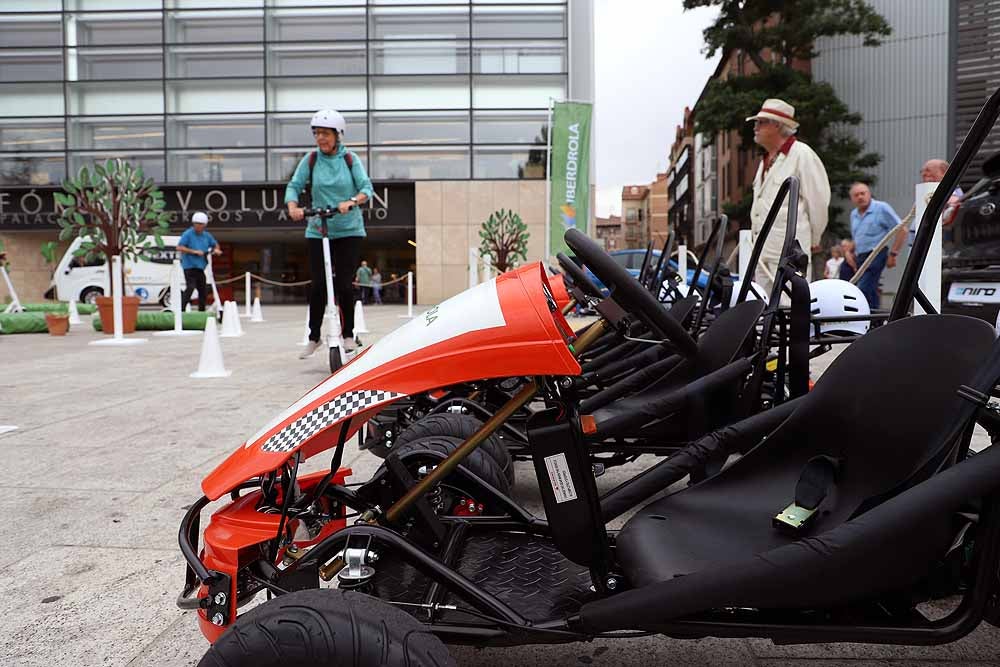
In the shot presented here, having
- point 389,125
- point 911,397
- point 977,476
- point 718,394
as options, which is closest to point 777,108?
point 718,394

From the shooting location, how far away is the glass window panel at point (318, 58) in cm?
2622

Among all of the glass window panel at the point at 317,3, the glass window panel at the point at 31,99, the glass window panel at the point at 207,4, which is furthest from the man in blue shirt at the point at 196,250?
the glass window panel at the point at 31,99

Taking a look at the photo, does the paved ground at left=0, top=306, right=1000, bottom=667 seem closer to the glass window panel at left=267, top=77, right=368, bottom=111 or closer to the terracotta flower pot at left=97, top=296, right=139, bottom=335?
the terracotta flower pot at left=97, top=296, right=139, bottom=335

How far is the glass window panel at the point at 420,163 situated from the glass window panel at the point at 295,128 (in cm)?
93

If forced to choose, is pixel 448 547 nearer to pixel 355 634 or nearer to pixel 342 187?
pixel 355 634

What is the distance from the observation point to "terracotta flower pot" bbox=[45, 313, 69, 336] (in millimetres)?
10750

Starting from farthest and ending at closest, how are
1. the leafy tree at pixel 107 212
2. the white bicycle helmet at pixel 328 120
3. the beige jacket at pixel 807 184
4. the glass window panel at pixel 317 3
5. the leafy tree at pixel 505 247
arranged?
the glass window panel at pixel 317 3
the leafy tree at pixel 505 247
the leafy tree at pixel 107 212
the white bicycle helmet at pixel 328 120
the beige jacket at pixel 807 184

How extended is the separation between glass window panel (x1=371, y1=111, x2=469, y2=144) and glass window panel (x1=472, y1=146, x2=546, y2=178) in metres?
1.15

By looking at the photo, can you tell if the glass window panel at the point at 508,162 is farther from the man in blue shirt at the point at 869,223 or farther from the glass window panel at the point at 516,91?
the man in blue shirt at the point at 869,223

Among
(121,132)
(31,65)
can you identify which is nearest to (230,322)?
(121,132)

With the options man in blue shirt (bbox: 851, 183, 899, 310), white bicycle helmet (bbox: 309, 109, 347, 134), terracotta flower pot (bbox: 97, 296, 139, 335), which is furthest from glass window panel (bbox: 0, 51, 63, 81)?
man in blue shirt (bbox: 851, 183, 899, 310)

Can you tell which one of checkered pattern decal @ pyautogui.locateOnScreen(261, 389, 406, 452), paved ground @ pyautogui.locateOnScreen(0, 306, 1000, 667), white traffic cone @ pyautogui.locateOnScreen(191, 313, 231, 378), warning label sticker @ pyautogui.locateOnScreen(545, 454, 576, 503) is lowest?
paved ground @ pyautogui.locateOnScreen(0, 306, 1000, 667)

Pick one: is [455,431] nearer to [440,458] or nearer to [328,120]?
[440,458]

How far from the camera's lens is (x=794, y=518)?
1.52 metres
